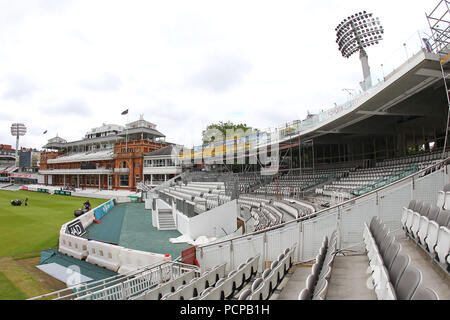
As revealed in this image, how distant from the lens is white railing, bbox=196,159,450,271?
6.96 metres

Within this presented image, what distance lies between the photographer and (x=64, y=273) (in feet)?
33.2

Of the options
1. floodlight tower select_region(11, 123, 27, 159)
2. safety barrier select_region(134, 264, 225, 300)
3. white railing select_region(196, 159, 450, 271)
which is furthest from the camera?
floodlight tower select_region(11, 123, 27, 159)

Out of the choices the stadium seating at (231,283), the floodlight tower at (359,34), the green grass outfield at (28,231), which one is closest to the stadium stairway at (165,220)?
the green grass outfield at (28,231)

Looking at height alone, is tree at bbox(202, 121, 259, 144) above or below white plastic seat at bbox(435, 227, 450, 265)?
above

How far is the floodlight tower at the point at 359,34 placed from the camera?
25141 millimetres

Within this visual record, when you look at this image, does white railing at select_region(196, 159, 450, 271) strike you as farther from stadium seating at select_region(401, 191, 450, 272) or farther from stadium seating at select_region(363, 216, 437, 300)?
stadium seating at select_region(363, 216, 437, 300)

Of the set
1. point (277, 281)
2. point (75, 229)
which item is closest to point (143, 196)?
point (75, 229)

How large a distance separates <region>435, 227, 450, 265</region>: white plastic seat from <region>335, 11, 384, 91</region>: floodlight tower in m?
27.6

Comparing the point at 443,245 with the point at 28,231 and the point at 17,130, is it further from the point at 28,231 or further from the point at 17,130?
the point at 17,130

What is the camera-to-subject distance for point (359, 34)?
84.7ft

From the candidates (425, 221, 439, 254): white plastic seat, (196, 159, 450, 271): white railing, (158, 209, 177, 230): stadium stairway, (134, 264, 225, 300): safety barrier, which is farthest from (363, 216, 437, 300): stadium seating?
(158, 209, 177, 230): stadium stairway

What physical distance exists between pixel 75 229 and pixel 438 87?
22.5 m

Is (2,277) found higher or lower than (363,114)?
lower
